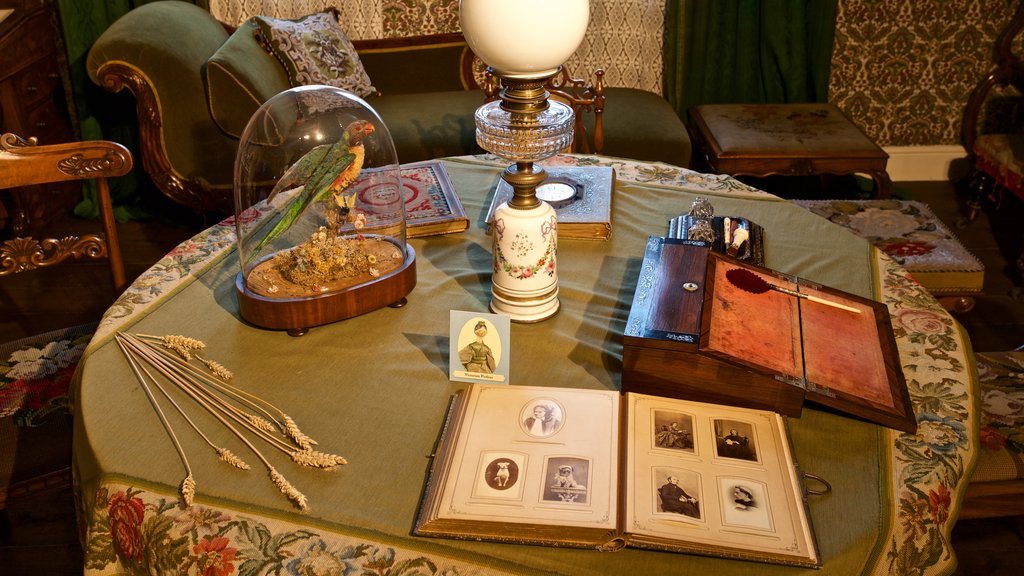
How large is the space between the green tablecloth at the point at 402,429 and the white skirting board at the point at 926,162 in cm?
296

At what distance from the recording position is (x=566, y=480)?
114 cm

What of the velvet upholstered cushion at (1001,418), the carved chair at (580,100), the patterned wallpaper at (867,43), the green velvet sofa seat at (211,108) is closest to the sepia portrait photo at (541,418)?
the velvet upholstered cushion at (1001,418)

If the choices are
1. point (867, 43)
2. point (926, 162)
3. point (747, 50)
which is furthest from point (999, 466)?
point (926, 162)

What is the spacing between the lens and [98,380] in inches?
54.6

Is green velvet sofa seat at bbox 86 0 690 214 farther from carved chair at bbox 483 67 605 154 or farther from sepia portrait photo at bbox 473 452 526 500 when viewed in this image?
sepia portrait photo at bbox 473 452 526 500

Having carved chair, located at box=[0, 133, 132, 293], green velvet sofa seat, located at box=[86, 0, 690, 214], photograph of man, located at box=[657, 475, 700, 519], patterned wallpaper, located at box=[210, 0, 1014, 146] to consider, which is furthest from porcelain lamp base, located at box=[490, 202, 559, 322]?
patterned wallpaper, located at box=[210, 0, 1014, 146]

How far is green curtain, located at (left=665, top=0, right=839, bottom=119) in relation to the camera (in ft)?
13.3

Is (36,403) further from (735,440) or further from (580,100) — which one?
(580,100)

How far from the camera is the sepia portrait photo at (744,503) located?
1.07 m

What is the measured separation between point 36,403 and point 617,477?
1321mm

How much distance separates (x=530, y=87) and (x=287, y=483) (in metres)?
0.71

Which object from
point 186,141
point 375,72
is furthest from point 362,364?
point 375,72

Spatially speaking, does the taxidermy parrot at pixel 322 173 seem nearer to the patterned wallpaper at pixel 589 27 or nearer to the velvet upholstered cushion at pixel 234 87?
the velvet upholstered cushion at pixel 234 87

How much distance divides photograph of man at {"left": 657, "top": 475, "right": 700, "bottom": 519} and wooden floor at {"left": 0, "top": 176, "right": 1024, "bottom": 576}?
54.5 inches
